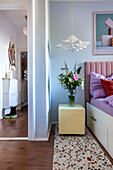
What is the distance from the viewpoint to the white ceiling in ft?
12.9

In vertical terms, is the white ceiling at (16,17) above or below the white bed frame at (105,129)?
above

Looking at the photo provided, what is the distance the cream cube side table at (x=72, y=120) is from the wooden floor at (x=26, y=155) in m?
0.31

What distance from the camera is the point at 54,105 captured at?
306 cm

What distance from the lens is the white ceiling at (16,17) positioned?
3932mm

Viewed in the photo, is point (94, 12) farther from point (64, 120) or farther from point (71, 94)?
point (64, 120)

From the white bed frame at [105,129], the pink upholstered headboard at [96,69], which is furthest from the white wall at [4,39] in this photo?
the white bed frame at [105,129]

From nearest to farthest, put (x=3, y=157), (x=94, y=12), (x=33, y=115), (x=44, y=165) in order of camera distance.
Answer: (x=44, y=165), (x=3, y=157), (x=33, y=115), (x=94, y=12)

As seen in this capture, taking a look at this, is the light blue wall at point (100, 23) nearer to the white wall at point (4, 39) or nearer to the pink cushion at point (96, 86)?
the pink cushion at point (96, 86)

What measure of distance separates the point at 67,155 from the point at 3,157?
73 cm

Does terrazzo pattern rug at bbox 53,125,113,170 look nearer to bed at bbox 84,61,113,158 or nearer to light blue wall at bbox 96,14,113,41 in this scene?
bed at bbox 84,61,113,158

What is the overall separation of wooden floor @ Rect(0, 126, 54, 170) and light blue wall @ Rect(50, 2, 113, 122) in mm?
1164

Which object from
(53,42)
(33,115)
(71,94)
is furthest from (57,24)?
(33,115)

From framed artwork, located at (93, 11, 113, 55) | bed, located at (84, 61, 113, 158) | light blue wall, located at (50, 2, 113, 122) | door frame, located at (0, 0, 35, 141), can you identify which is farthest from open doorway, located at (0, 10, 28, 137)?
framed artwork, located at (93, 11, 113, 55)

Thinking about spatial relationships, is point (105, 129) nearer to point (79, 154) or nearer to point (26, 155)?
point (79, 154)
